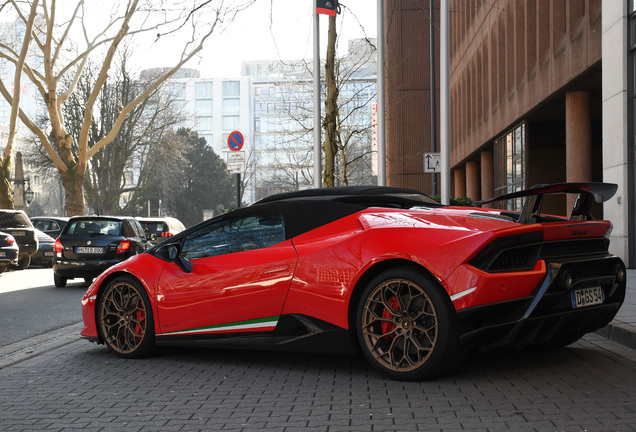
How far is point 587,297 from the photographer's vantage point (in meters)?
5.36

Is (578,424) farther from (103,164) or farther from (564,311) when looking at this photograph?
(103,164)

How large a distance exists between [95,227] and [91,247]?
52 cm

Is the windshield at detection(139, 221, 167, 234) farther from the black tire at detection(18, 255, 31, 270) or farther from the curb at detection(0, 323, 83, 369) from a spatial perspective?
the curb at detection(0, 323, 83, 369)

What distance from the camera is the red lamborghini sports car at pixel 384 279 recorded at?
494 centimetres

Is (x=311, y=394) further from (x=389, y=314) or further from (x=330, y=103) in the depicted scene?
(x=330, y=103)

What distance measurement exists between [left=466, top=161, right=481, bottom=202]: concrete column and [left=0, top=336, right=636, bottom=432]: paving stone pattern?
32.2m

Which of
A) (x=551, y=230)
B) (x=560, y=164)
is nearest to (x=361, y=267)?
(x=551, y=230)

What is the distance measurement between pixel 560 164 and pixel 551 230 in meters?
22.2

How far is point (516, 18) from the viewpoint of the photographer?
76.1 ft

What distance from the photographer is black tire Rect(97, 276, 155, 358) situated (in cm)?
650

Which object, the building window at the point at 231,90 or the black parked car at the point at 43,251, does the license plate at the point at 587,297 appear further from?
the building window at the point at 231,90

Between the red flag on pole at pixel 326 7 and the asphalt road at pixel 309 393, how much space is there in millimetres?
10910

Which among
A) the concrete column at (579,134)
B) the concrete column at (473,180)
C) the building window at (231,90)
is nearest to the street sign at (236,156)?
the concrete column at (579,134)

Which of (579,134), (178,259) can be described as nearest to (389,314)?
(178,259)
